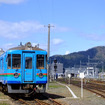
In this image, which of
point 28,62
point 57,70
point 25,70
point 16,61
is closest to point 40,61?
point 28,62

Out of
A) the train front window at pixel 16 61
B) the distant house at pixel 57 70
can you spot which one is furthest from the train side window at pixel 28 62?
the distant house at pixel 57 70

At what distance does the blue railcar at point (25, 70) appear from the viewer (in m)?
17.5

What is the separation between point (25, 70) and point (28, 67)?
0.93 ft

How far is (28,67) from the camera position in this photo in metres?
17.8

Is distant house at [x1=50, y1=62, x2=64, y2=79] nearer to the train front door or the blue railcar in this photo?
the blue railcar

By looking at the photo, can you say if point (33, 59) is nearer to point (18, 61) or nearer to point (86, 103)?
point (18, 61)

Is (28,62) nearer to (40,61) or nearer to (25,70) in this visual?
(25,70)

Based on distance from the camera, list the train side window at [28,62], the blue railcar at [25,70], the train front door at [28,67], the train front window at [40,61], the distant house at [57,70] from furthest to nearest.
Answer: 1. the distant house at [57,70]
2. the train front window at [40,61]
3. the train side window at [28,62]
4. the train front door at [28,67]
5. the blue railcar at [25,70]

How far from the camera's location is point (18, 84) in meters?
17.8

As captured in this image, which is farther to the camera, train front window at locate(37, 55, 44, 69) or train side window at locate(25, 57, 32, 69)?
train front window at locate(37, 55, 44, 69)

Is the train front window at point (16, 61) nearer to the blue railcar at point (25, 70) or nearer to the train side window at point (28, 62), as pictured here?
the blue railcar at point (25, 70)

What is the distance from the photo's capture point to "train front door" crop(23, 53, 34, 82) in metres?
17.7

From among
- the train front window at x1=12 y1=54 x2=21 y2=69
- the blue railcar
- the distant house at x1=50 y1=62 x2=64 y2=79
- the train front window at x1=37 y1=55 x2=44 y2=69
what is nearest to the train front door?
the blue railcar

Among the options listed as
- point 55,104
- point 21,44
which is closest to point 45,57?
point 21,44
